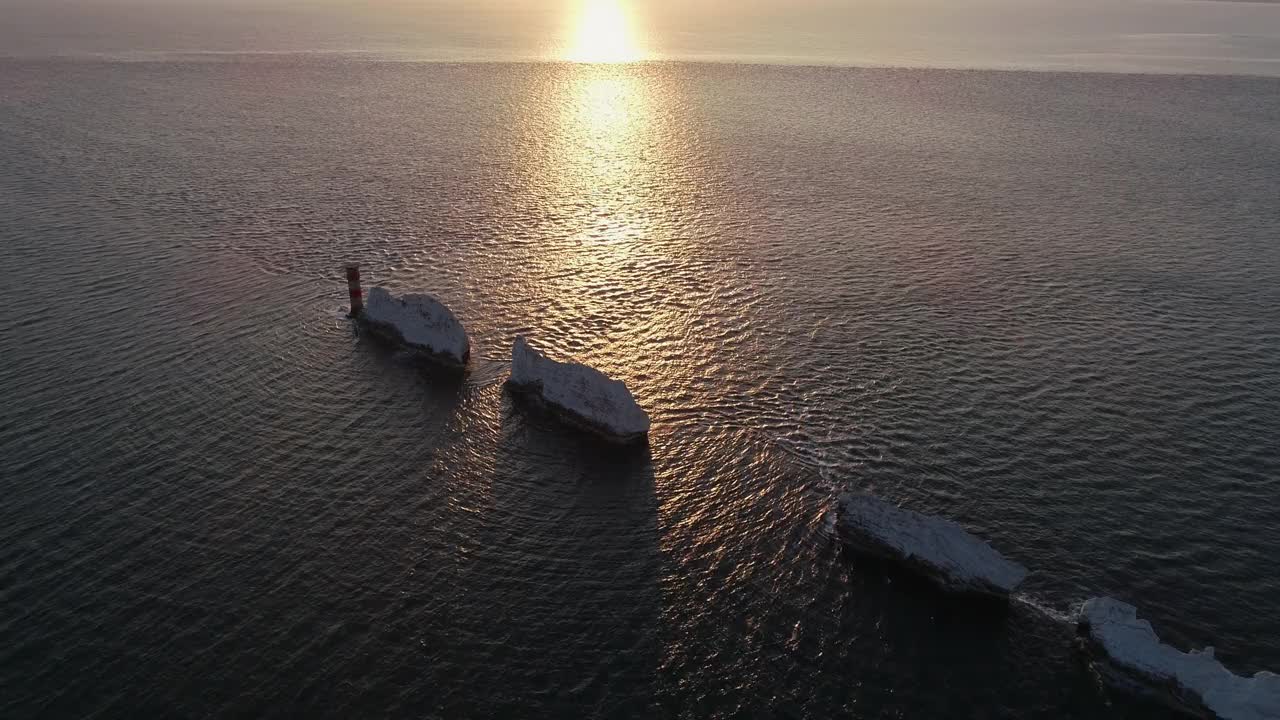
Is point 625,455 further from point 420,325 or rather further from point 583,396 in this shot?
point 420,325

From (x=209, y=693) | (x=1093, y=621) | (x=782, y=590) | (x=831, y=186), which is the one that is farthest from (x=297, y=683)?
Result: (x=831, y=186)

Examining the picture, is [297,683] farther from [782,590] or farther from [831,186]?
[831,186]

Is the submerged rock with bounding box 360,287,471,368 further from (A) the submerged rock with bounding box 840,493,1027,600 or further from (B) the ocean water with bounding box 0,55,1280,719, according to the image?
(A) the submerged rock with bounding box 840,493,1027,600

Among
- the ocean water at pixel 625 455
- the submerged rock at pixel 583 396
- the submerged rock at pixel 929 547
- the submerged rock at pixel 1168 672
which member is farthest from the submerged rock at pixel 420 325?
the submerged rock at pixel 1168 672

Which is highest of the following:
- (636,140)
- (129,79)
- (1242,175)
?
(1242,175)

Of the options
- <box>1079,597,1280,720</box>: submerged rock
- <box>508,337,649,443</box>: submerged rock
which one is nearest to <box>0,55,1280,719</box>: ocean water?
<box>1079,597,1280,720</box>: submerged rock
